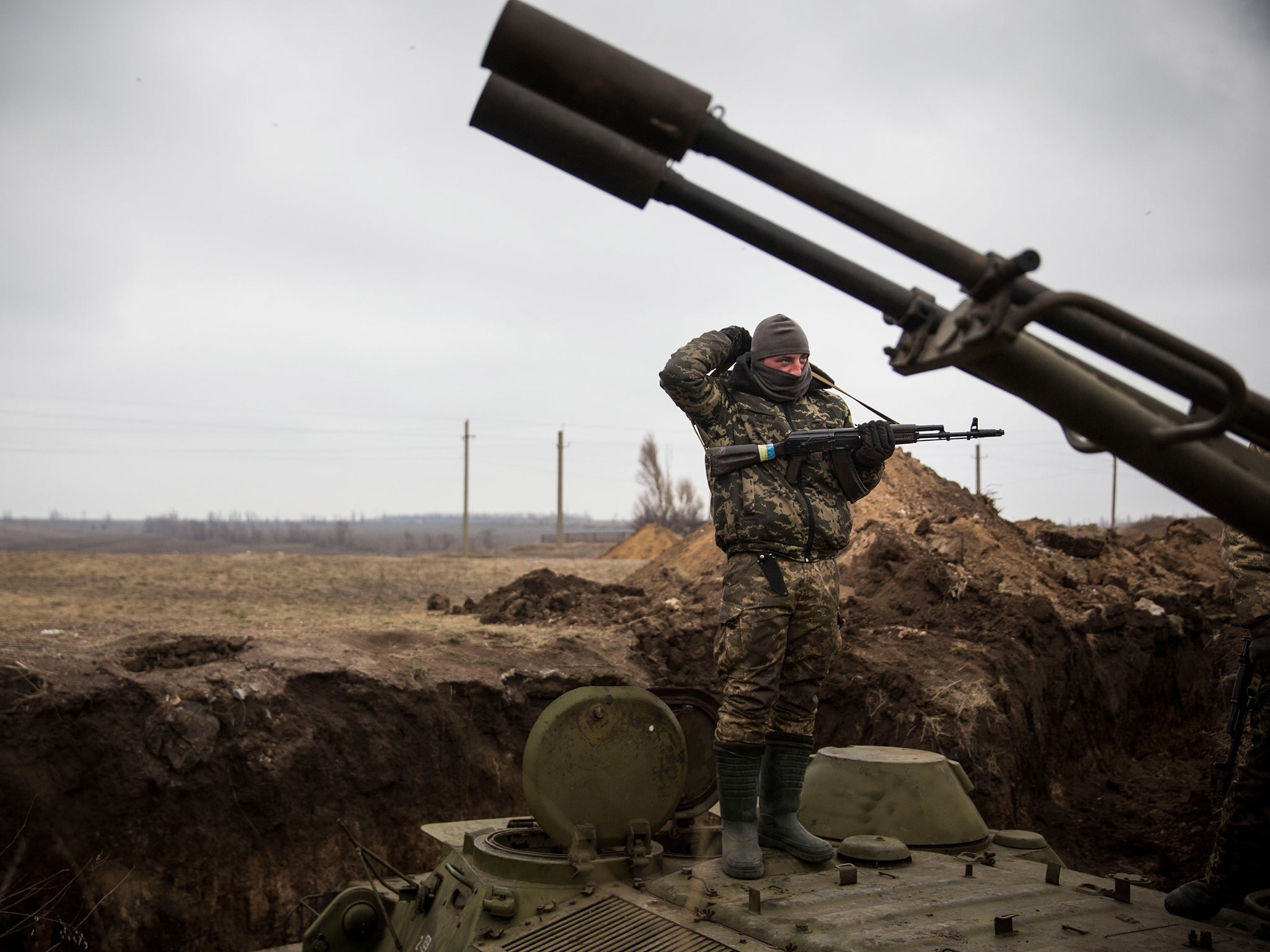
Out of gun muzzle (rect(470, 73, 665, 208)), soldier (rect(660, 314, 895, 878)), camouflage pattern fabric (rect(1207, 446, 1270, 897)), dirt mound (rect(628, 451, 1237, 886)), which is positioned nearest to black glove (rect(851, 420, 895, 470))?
soldier (rect(660, 314, 895, 878))

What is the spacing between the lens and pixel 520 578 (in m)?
13.2

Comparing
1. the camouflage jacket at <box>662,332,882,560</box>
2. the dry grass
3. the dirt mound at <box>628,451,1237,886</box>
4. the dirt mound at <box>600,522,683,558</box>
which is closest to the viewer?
the camouflage jacket at <box>662,332,882,560</box>

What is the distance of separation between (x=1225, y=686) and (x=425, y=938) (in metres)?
9.34

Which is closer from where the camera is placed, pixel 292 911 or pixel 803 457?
pixel 803 457

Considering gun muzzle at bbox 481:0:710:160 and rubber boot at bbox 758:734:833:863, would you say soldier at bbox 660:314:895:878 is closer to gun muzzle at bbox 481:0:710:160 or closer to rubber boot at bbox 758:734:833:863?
rubber boot at bbox 758:734:833:863

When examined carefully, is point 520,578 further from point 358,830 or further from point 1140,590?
point 1140,590

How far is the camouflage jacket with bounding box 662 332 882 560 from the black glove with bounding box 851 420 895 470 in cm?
19

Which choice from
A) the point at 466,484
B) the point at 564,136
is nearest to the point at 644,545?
the point at 466,484

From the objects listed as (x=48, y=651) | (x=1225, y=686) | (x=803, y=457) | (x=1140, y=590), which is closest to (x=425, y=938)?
(x=803, y=457)

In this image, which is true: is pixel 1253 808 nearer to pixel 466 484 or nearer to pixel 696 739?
pixel 696 739

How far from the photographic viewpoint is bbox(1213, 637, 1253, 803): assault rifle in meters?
4.35

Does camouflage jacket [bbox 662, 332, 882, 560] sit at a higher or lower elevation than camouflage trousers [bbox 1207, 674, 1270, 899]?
higher

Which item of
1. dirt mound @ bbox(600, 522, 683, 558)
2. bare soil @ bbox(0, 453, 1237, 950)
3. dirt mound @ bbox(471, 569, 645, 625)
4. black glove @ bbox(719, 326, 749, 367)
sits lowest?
bare soil @ bbox(0, 453, 1237, 950)

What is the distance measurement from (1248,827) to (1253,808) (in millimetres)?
77
